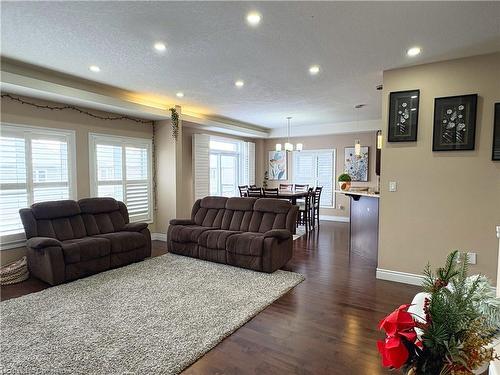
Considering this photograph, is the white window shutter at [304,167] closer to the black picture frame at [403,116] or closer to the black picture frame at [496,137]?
the black picture frame at [403,116]

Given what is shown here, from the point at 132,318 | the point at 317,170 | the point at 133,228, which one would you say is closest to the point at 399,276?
the point at 132,318

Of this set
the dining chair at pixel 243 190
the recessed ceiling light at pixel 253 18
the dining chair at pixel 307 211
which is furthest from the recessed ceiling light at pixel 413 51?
the dining chair at pixel 243 190

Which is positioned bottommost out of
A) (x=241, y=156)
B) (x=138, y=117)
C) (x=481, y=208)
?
(x=481, y=208)

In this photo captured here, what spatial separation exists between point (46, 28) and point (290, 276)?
12.7ft

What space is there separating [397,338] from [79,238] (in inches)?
179

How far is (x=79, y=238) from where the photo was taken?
4289 millimetres

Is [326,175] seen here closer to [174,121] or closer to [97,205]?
[174,121]

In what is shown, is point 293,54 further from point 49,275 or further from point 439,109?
point 49,275

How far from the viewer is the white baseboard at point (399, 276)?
372 cm

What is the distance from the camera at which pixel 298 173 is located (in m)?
9.00

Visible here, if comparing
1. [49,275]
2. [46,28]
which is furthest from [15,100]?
[49,275]

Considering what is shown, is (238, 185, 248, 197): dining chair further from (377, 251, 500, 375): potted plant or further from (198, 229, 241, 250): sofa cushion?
(377, 251, 500, 375): potted plant

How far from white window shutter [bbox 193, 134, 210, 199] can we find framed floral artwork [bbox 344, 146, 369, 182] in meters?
3.86

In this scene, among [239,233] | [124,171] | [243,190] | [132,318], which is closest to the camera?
[132,318]
